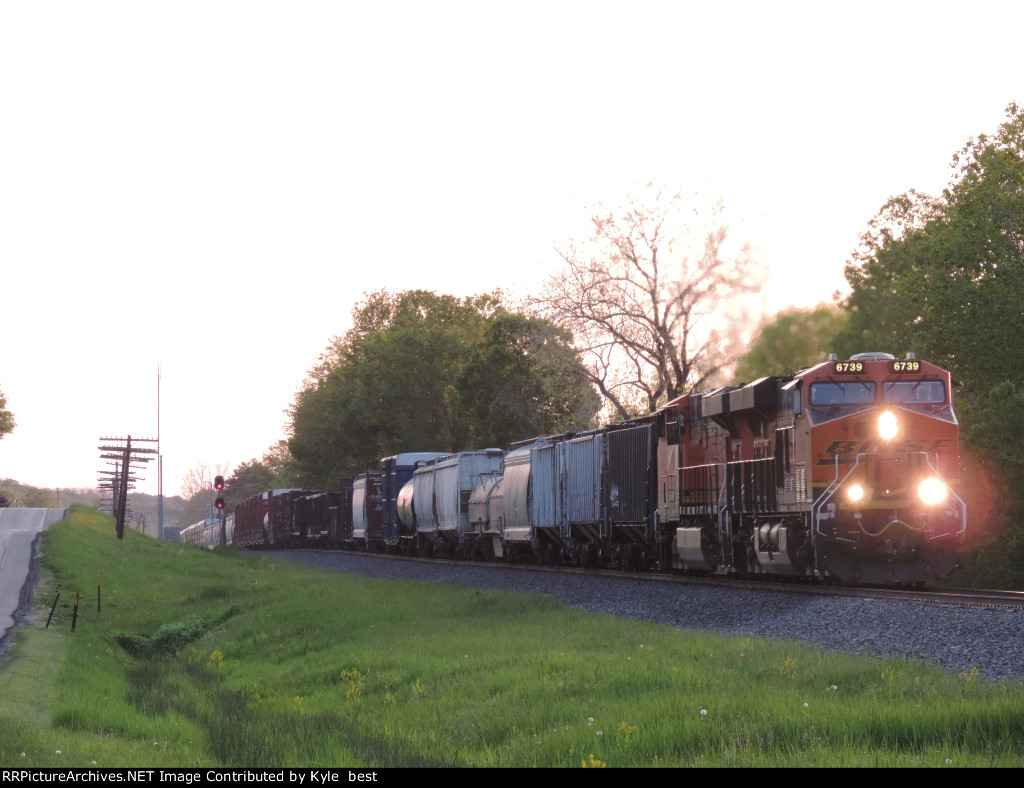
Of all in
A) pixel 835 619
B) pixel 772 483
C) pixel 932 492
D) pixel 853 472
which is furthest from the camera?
pixel 772 483

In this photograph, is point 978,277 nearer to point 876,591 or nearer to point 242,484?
point 876,591

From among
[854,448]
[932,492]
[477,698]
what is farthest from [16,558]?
[477,698]

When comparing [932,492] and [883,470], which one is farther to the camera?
[883,470]

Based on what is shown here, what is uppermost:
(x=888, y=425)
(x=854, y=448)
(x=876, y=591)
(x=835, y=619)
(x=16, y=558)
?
(x=888, y=425)

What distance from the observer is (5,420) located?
121 metres

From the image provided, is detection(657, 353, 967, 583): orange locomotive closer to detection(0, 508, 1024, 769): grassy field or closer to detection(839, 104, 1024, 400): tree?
detection(0, 508, 1024, 769): grassy field

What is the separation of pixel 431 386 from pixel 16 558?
49.6m

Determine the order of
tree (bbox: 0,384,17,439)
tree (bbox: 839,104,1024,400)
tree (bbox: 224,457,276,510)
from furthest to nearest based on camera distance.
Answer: tree (bbox: 224,457,276,510), tree (bbox: 0,384,17,439), tree (bbox: 839,104,1024,400)

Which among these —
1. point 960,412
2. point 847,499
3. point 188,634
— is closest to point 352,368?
point 960,412

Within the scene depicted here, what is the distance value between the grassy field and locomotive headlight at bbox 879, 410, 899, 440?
587cm

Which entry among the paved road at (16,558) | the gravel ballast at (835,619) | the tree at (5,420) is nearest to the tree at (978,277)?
the gravel ballast at (835,619)

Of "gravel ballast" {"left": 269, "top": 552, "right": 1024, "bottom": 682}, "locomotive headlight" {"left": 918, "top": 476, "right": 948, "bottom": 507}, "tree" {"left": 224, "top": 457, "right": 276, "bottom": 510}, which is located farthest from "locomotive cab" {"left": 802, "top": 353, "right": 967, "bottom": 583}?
"tree" {"left": 224, "top": 457, "right": 276, "bottom": 510}

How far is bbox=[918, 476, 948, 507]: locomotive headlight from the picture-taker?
19.4 meters

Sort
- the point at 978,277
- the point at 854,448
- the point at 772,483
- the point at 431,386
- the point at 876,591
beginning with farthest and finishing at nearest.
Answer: the point at 431,386 < the point at 978,277 < the point at 772,483 < the point at 854,448 < the point at 876,591
